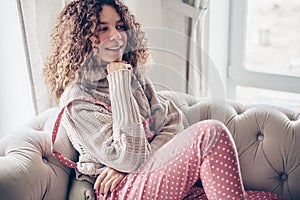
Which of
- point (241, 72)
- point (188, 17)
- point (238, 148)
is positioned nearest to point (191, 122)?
point (238, 148)

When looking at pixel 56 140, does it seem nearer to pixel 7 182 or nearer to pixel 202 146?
pixel 7 182

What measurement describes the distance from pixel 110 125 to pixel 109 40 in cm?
22

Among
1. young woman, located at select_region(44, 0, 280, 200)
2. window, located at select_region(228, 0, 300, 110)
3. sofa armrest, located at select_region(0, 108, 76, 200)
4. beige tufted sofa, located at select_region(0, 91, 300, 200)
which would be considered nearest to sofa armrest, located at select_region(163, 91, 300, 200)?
beige tufted sofa, located at select_region(0, 91, 300, 200)

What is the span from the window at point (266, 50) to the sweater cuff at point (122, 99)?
0.86 m

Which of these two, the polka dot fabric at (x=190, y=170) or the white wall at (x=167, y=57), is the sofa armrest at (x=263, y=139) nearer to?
the white wall at (x=167, y=57)

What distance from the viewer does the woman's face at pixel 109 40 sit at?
1.32 meters

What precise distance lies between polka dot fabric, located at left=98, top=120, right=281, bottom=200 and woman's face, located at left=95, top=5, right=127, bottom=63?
28 centimetres

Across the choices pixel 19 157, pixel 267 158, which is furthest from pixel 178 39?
pixel 19 157

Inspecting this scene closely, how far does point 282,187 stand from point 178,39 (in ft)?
1.74

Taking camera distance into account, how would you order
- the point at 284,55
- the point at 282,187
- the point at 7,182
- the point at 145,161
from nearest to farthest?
A: 1. the point at 7,182
2. the point at 145,161
3. the point at 282,187
4. the point at 284,55

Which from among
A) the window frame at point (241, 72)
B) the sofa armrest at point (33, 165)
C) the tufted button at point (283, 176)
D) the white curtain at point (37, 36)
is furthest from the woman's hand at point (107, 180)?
the window frame at point (241, 72)

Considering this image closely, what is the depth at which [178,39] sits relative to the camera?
4.70 feet

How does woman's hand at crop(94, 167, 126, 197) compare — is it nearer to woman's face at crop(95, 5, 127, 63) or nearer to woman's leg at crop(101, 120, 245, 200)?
woman's leg at crop(101, 120, 245, 200)

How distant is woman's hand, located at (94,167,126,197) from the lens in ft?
4.35
